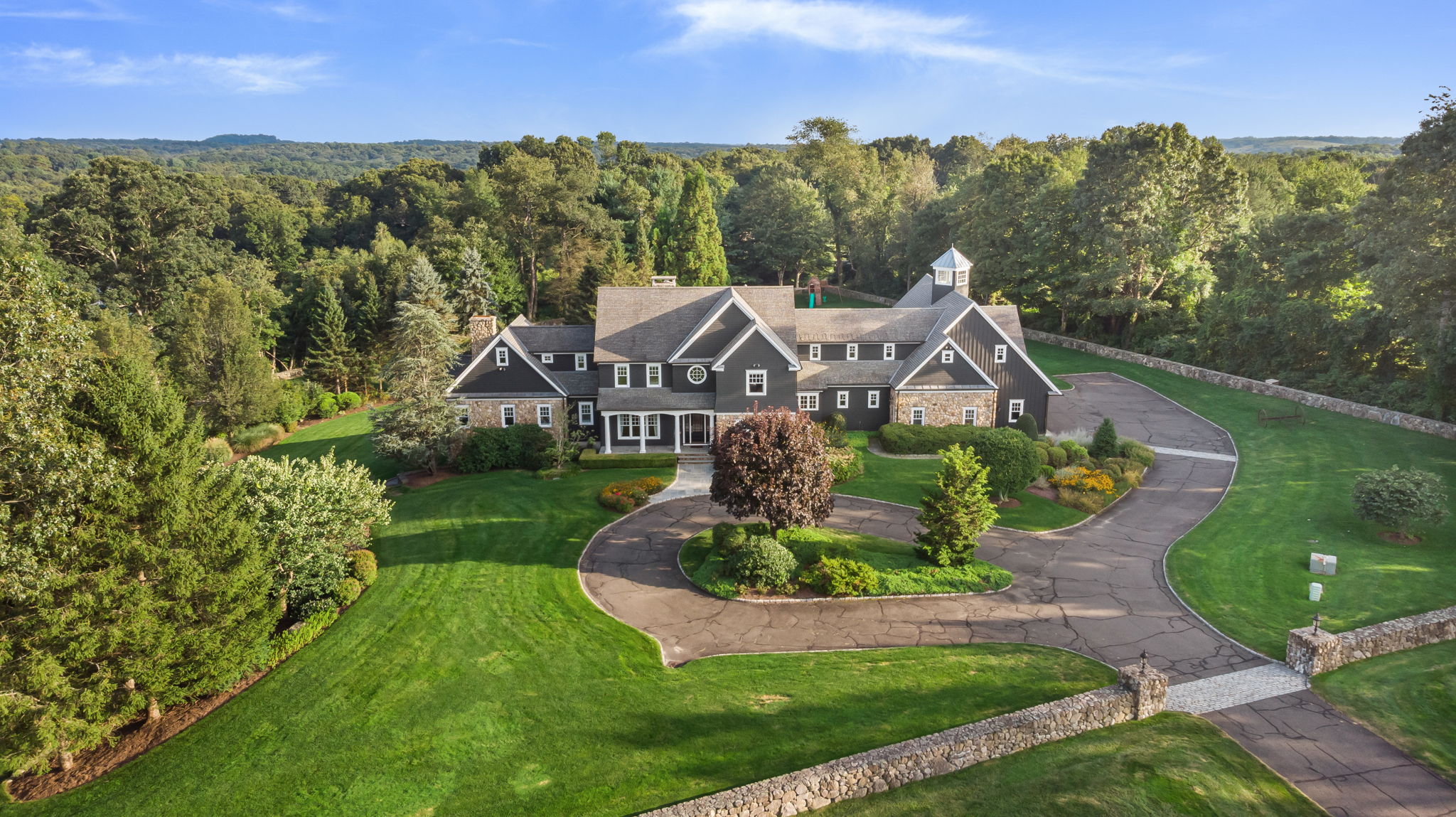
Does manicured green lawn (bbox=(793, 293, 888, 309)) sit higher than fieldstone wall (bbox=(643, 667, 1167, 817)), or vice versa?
manicured green lawn (bbox=(793, 293, 888, 309))

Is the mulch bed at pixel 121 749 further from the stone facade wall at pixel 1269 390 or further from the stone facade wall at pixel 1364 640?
the stone facade wall at pixel 1269 390

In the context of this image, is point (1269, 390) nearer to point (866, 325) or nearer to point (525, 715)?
point (866, 325)

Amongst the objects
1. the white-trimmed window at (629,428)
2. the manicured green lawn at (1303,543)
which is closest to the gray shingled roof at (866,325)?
the white-trimmed window at (629,428)

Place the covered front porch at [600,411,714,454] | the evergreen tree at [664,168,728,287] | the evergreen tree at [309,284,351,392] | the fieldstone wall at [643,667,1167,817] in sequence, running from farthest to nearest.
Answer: the evergreen tree at [664,168,728,287] < the evergreen tree at [309,284,351,392] < the covered front porch at [600,411,714,454] < the fieldstone wall at [643,667,1167,817]

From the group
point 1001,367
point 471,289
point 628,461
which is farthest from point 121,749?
point 471,289

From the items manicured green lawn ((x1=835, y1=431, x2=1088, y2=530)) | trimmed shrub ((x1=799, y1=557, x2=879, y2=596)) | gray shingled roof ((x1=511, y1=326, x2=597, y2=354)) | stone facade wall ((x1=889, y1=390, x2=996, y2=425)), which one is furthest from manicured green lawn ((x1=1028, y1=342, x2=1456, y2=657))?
gray shingled roof ((x1=511, y1=326, x2=597, y2=354))

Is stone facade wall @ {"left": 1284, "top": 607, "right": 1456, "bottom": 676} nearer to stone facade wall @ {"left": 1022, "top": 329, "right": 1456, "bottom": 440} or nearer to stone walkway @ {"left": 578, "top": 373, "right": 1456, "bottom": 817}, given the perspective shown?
stone walkway @ {"left": 578, "top": 373, "right": 1456, "bottom": 817}

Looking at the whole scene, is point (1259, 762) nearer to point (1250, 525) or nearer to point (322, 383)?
point (1250, 525)
